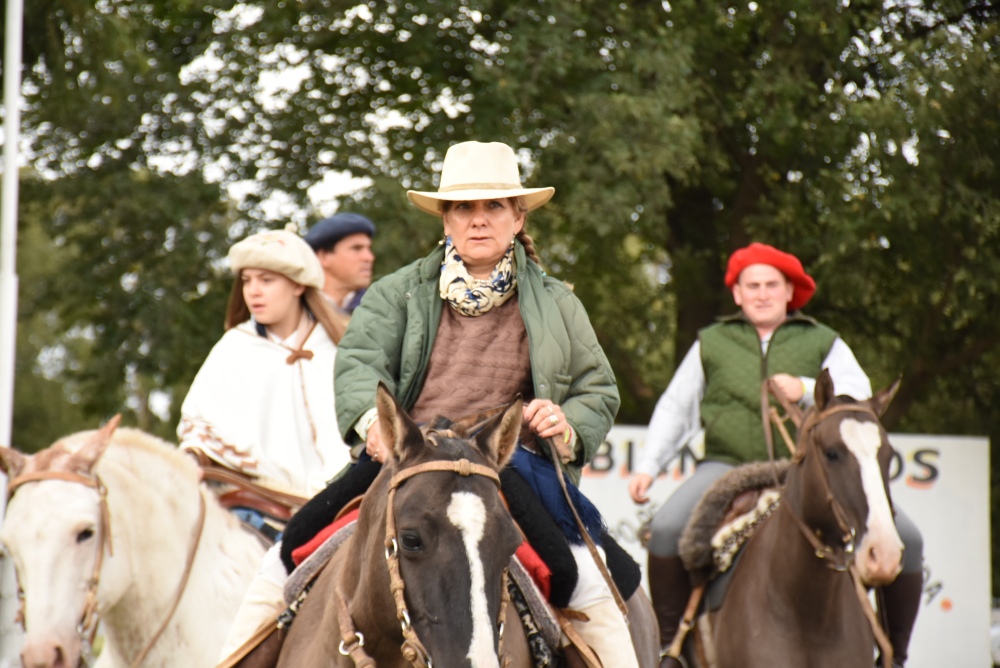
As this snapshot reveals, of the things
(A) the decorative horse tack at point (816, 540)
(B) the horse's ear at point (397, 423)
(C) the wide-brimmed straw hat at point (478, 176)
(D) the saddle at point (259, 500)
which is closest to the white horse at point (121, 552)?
(D) the saddle at point (259, 500)

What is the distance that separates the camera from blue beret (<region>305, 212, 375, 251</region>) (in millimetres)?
8117

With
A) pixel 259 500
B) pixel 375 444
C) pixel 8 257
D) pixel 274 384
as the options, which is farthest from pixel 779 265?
→ pixel 8 257

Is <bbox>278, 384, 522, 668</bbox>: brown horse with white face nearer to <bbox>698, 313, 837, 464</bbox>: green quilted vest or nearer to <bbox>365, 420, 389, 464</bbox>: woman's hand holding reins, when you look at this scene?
<bbox>365, 420, 389, 464</bbox>: woman's hand holding reins

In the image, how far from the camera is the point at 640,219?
1404cm

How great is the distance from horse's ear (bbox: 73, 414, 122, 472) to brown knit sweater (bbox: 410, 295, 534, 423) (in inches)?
52.6

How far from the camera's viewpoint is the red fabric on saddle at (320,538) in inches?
165

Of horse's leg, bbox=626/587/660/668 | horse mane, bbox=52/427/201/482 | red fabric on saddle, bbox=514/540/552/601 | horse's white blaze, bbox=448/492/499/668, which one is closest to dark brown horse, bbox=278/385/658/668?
horse's white blaze, bbox=448/492/499/668

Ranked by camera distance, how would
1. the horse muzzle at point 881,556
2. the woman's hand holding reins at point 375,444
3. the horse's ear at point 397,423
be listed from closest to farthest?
1. the horse's ear at point 397,423
2. the woman's hand holding reins at point 375,444
3. the horse muzzle at point 881,556

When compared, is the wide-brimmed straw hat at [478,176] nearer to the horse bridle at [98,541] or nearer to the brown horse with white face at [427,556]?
the brown horse with white face at [427,556]

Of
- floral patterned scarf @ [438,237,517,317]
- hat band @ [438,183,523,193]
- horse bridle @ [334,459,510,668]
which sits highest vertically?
hat band @ [438,183,523,193]

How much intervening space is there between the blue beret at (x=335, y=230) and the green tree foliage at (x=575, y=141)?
4.47 m

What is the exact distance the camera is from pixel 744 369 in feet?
23.7

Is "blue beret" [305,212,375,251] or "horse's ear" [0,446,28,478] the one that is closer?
"horse's ear" [0,446,28,478]

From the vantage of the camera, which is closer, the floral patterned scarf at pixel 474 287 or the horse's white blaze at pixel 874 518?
the floral patterned scarf at pixel 474 287
